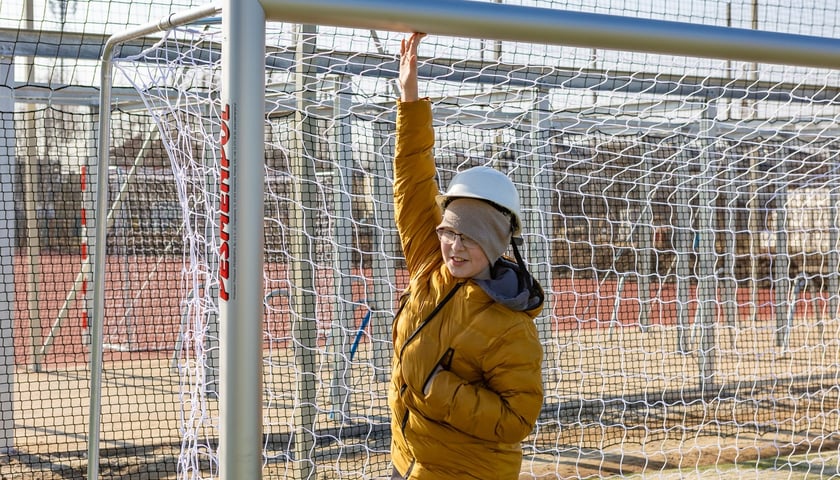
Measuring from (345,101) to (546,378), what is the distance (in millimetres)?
3150

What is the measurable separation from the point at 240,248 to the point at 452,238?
656mm

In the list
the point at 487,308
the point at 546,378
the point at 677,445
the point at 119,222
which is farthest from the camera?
the point at 119,222

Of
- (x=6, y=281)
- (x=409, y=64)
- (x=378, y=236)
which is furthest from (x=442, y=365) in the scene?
(x=378, y=236)

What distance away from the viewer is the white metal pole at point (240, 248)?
2.13 metres

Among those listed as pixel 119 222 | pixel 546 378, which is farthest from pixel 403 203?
pixel 119 222

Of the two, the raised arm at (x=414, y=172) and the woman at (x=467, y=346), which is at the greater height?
the raised arm at (x=414, y=172)

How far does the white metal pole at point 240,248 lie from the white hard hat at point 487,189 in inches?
25.4

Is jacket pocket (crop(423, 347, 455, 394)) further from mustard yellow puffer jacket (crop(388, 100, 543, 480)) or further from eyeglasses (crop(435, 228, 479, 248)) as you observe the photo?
eyeglasses (crop(435, 228, 479, 248))

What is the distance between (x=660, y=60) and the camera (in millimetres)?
6816

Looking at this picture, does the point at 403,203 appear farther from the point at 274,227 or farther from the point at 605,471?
the point at 274,227

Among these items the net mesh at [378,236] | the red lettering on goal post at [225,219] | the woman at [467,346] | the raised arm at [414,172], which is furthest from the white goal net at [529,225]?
the red lettering on goal post at [225,219]

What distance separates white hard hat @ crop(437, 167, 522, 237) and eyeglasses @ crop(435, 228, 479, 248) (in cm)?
10

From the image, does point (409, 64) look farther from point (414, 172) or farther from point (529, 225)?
point (529, 225)

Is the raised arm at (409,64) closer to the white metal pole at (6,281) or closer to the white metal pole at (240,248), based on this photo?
the white metal pole at (240,248)
